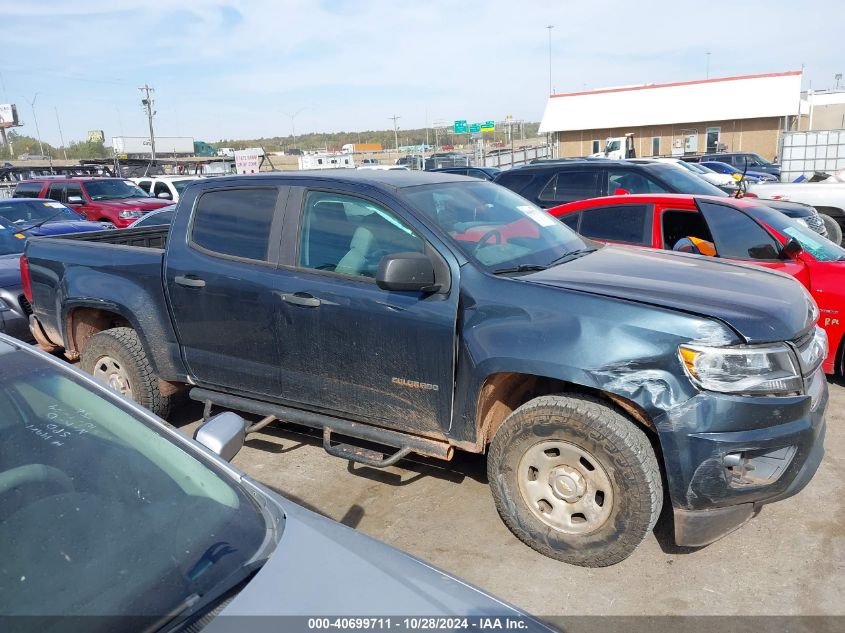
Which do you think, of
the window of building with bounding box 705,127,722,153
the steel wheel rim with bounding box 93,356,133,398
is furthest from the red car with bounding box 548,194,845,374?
the window of building with bounding box 705,127,722,153

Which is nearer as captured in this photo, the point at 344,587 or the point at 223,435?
the point at 344,587

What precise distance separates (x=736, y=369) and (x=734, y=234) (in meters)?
3.01

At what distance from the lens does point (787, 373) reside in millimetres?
3082

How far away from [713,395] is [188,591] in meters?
2.26

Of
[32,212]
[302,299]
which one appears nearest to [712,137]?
[32,212]

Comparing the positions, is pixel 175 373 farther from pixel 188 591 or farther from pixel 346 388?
pixel 188 591

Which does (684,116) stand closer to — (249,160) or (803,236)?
(249,160)

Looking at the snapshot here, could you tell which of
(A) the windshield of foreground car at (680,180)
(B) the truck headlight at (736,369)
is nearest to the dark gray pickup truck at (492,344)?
(B) the truck headlight at (736,369)

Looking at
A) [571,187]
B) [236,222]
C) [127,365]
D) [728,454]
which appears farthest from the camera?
[571,187]

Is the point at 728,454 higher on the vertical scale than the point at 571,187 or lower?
lower

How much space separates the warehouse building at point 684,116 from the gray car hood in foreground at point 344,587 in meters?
41.9

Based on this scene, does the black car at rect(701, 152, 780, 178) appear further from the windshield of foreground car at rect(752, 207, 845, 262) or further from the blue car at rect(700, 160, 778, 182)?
the windshield of foreground car at rect(752, 207, 845, 262)

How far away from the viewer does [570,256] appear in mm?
4102

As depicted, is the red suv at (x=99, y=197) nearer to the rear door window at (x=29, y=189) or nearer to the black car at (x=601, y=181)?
the rear door window at (x=29, y=189)
